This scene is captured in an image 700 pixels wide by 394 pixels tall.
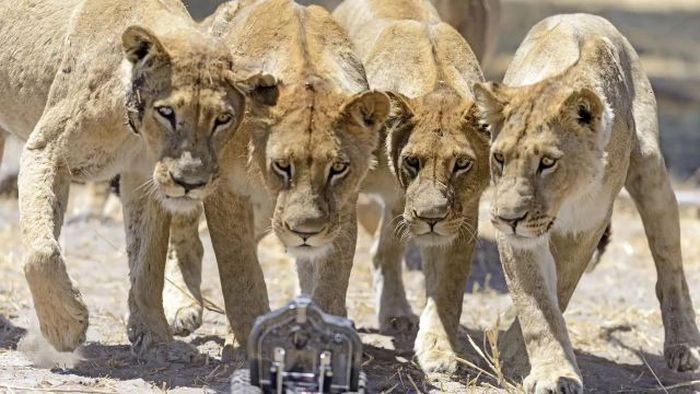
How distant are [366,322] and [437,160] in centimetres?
191

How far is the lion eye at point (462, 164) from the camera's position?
19.2 ft

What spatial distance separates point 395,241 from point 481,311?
0.79 meters

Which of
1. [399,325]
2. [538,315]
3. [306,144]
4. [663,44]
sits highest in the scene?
[306,144]

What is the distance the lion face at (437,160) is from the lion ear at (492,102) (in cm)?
21

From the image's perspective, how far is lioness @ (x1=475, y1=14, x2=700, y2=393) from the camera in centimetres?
549

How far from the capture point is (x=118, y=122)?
5.75 metres

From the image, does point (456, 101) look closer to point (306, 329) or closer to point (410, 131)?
point (410, 131)

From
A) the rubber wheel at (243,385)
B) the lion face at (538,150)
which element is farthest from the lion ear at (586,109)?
the rubber wheel at (243,385)

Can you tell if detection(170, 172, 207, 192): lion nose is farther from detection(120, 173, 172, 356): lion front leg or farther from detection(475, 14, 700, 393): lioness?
detection(475, 14, 700, 393): lioness

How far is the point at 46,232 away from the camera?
5598 millimetres

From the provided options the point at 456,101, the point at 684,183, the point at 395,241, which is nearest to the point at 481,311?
the point at 395,241

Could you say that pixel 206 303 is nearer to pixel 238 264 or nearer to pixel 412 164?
pixel 238 264

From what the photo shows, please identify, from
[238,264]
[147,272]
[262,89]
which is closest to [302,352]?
[262,89]

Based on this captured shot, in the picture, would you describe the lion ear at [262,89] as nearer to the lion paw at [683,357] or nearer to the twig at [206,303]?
the twig at [206,303]
